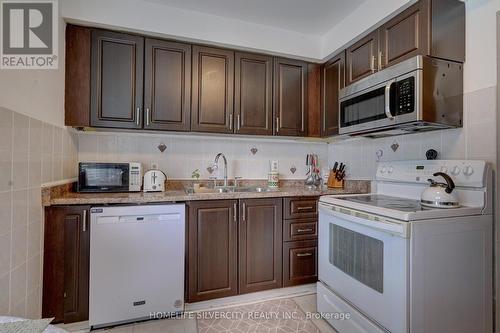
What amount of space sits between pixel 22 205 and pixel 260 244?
1.54 meters

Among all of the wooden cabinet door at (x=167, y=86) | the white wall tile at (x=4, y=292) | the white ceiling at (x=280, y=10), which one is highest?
the white ceiling at (x=280, y=10)

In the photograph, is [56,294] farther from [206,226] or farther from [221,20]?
[221,20]

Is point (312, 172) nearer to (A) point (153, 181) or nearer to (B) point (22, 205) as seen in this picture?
(A) point (153, 181)

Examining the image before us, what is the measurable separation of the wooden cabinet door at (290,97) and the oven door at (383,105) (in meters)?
0.47

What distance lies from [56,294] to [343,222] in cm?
190

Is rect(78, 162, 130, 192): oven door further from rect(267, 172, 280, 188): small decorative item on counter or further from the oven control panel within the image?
the oven control panel

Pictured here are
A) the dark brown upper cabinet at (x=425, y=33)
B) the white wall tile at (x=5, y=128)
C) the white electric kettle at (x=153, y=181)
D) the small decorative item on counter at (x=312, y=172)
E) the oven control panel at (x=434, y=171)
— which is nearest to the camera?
the white wall tile at (x=5, y=128)

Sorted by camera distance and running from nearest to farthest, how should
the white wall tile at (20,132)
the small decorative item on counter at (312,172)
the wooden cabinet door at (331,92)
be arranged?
the white wall tile at (20,132) → the wooden cabinet door at (331,92) → the small decorative item on counter at (312,172)

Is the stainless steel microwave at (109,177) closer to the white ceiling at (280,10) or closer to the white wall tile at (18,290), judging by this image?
the white wall tile at (18,290)

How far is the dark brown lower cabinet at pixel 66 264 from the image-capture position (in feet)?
5.11

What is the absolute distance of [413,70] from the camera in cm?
147

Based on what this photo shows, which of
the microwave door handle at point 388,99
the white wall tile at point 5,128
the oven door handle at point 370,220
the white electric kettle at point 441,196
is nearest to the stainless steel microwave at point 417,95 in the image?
the microwave door handle at point 388,99

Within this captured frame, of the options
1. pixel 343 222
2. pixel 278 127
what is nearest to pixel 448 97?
pixel 343 222

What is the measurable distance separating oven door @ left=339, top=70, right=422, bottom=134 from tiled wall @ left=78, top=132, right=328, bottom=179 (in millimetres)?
790
